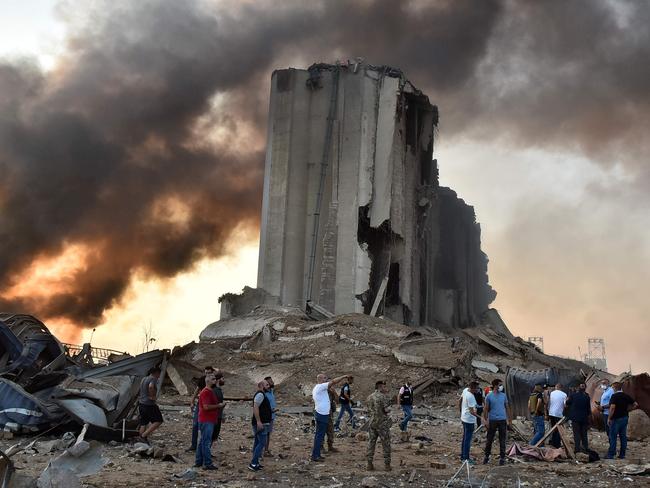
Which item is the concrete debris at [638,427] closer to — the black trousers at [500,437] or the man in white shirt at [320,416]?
the black trousers at [500,437]

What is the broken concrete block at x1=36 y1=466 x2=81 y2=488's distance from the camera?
17.9 ft

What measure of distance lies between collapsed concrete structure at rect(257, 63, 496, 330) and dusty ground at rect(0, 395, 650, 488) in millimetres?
22870

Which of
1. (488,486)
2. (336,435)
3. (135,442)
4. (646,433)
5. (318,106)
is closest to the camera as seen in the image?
(488,486)

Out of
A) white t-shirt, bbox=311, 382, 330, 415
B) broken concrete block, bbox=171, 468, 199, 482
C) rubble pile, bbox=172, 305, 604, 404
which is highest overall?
rubble pile, bbox=172, 305, 604, 404

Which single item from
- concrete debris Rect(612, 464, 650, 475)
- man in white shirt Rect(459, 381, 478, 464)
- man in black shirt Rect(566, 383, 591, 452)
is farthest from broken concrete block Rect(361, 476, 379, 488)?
man in black shirt Rect(566, 383, 591, 452)

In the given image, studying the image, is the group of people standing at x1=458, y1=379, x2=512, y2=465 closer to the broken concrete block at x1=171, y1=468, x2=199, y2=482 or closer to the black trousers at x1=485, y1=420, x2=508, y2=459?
the black trousers at x1=485, y1=420, x2=508, y2=459

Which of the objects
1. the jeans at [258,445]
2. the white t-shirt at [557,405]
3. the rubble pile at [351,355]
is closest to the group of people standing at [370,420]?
the jeans at [258,445]

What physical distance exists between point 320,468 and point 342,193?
27.6 m

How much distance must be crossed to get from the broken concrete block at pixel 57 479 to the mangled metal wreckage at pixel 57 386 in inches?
176

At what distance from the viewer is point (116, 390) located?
11273 mm

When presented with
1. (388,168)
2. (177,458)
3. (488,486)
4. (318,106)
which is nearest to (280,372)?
(177,458)

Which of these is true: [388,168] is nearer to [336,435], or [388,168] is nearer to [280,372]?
[280,372]

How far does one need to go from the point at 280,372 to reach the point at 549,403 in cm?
1166

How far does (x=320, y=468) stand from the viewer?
356 inches
